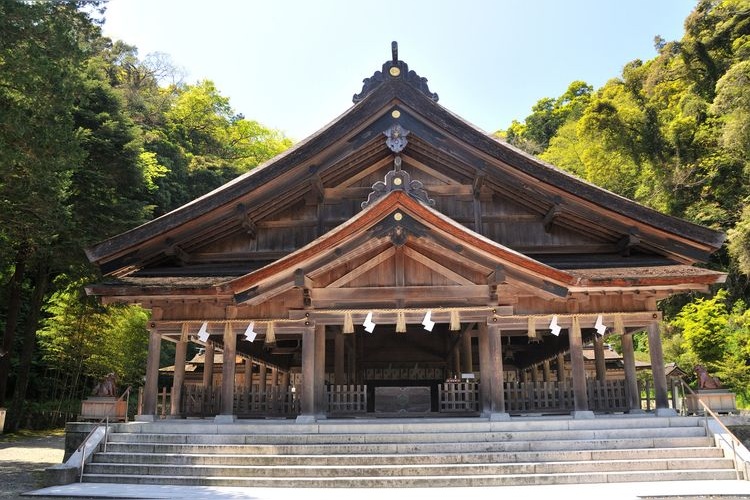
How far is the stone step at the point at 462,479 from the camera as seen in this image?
8.32m

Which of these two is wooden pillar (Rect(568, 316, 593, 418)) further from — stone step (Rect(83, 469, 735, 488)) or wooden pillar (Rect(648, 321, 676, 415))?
stone step (Rect(83, 469, 735, 488))

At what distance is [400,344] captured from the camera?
53.5 feet

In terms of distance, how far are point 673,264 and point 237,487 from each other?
32.2 ft

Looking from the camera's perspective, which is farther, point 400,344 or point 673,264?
Answer: point 400,344

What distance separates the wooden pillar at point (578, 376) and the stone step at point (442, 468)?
2.01 metres

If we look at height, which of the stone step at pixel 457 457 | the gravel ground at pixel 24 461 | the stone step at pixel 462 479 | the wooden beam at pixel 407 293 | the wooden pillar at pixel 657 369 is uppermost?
the wooden beam at pixel 407 293

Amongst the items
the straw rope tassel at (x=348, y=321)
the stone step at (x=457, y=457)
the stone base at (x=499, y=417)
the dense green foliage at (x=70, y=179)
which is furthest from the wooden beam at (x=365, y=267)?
the dense green foliage at (x=70, y=179)

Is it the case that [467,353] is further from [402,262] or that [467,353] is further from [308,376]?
[308,376]

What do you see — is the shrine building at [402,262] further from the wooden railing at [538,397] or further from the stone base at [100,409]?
the stone base at [100,409]

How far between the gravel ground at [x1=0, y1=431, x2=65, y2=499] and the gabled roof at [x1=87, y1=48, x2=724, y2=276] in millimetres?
4430

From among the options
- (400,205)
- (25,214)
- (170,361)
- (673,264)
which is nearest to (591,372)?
(673,264)

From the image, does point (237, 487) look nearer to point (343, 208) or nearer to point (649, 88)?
point (343, 208)

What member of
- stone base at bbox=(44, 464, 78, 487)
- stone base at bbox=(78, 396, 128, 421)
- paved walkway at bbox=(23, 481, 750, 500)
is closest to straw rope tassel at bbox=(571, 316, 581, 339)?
paved walkway at bbox=(23, 481, 750, 500)

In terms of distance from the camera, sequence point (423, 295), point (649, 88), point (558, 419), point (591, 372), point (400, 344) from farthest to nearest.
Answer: point (649, 88) < point (591, 372) < point (400, 344) < point (423, 295) < point (558, 419)
